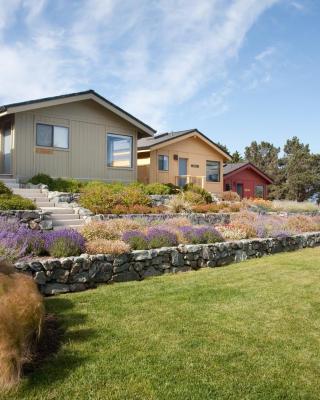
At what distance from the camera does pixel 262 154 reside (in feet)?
196

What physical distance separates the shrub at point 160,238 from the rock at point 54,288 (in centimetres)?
244

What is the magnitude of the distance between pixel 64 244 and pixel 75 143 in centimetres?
1104

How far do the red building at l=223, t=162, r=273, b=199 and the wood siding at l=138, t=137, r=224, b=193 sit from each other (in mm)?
5154

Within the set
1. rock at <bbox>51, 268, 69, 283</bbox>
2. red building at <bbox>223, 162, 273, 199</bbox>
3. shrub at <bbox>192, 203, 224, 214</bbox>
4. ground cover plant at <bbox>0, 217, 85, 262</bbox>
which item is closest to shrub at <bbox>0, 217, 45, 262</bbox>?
ground cover plant at <bbox>0, 217, 85, 262</bbox>

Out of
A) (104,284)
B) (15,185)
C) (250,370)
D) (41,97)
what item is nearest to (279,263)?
(104,284)

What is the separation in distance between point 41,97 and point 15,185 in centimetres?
394

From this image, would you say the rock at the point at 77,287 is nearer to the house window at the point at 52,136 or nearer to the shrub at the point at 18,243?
the shrub at the point at 18,243

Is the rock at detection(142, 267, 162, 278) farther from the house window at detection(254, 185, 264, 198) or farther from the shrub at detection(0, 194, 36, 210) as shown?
the house window at detection(254, 185, 264, 198)

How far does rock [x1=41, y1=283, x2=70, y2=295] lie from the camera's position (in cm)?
671

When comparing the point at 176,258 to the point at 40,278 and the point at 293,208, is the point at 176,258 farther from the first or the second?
the point at 293,208

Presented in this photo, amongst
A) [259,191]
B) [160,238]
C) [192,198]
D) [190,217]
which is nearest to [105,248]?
[160,238]

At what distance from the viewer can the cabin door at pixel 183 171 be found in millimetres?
24359

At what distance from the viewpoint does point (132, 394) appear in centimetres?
347

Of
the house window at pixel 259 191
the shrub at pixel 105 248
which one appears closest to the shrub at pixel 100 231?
the shrub at pixel 105 248
